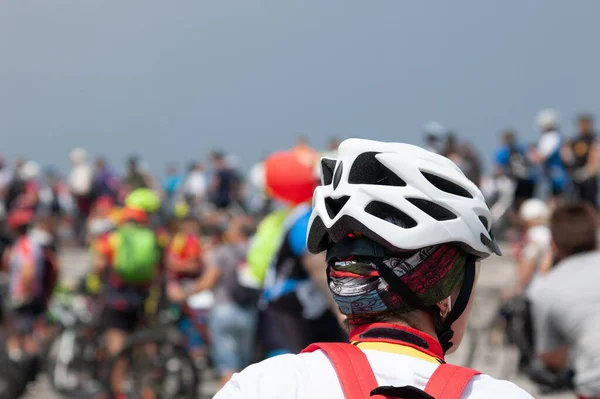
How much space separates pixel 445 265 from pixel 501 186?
14.1 metres

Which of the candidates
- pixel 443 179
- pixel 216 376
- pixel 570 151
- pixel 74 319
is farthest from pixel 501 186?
pixel 443 179

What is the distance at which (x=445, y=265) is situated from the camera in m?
2.00

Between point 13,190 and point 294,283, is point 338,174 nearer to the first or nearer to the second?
point 294,283

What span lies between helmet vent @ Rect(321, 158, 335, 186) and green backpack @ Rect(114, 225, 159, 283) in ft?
21.9

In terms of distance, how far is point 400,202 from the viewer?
1.99m

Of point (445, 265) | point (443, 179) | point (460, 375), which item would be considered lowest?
point (460, 375)

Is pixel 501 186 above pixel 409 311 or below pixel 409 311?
below

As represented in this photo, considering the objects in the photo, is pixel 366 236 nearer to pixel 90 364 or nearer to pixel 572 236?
pixel 572 236

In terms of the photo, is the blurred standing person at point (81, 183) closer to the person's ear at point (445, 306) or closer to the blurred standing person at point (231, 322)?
the blurred standing person at point (231, 322)

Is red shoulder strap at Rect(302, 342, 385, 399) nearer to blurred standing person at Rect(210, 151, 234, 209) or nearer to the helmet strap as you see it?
the helmet strap

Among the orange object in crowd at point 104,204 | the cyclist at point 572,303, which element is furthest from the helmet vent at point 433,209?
the orange object in crowd at point 104,204

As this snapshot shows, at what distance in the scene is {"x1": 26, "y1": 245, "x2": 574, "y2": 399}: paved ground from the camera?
10.1 m

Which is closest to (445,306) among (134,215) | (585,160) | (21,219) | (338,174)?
(338,174)

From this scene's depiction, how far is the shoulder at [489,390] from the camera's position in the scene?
1.82m
